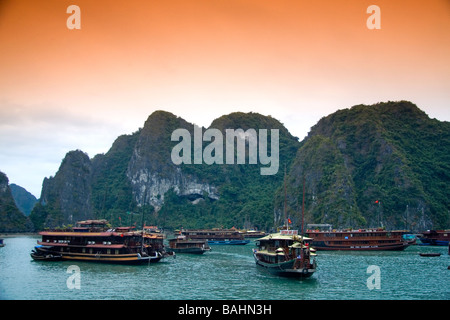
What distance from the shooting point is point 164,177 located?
159000mm

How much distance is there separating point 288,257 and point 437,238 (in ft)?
180

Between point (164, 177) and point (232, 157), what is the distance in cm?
2842

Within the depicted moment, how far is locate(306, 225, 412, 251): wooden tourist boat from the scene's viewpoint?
219ft

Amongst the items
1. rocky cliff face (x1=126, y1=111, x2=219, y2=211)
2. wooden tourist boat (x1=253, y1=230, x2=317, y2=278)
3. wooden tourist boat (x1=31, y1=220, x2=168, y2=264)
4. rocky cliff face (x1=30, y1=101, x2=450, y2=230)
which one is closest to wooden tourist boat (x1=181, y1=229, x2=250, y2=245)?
rocky cliff face (x1=30, y1=101, x2=450, y2=230)

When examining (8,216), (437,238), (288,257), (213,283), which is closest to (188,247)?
(288,257)

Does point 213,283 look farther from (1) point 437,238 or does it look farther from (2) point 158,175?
(2) point 158,175

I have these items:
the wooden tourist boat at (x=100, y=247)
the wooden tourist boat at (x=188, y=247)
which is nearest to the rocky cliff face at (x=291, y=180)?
the wooden tourist boat at (x=188, y=247)

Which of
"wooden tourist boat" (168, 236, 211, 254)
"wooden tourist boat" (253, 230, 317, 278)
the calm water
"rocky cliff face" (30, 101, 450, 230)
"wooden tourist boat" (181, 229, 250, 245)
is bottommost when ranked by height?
"wooden tourist boat" (181, 229, 250, 245)

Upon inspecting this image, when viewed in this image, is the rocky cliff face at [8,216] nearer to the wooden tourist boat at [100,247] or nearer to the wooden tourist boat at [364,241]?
the wooden tourist boat at [100,247]

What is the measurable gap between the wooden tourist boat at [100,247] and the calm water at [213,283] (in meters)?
1.41

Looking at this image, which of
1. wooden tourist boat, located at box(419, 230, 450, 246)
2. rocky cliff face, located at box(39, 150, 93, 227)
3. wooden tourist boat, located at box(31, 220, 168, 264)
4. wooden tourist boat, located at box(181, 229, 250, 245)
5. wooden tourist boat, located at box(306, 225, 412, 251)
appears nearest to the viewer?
wooden tourist boat, located at box(31, 220, 168, 264)

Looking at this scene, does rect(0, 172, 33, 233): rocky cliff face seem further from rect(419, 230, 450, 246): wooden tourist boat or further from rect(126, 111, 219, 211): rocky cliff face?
rect(419, 230, 450, 246): wooden tourist boat

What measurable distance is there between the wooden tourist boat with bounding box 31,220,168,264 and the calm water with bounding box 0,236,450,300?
141cm

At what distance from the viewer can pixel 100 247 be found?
45.0m
